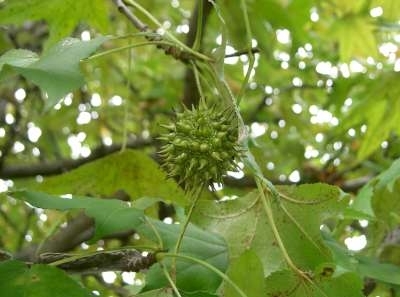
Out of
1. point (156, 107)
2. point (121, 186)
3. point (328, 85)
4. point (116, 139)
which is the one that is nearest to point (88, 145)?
point (116, 139)

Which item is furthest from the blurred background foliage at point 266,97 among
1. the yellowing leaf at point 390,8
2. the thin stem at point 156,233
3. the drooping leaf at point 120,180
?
the thin stem at point 156,233

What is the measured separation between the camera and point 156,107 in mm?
3842

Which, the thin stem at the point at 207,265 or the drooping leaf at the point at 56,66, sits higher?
the drooping leaf at the point at 56,66

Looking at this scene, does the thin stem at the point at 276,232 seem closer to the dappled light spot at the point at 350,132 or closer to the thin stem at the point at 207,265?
the thin stem at the point at 207,265

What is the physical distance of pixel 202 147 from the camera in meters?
1.50

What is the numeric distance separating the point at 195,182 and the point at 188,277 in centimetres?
20

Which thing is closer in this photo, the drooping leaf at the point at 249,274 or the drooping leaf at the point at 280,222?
the drooping leaf at the point at 249,274

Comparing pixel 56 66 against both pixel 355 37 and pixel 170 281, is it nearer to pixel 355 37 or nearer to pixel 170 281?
pixel 170 281

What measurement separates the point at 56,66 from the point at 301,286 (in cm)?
59

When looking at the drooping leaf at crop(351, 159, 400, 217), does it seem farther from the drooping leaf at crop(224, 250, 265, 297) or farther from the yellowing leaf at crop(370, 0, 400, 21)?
the yellowing leaf at crop(370, 0, 400, 21)

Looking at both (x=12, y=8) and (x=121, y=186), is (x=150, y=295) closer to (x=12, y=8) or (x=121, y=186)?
(x=121, y=186)

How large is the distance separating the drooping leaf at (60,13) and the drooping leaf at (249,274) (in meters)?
0.93

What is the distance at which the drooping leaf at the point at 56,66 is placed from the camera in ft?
4.13

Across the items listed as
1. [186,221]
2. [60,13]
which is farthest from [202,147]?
[60,13]
